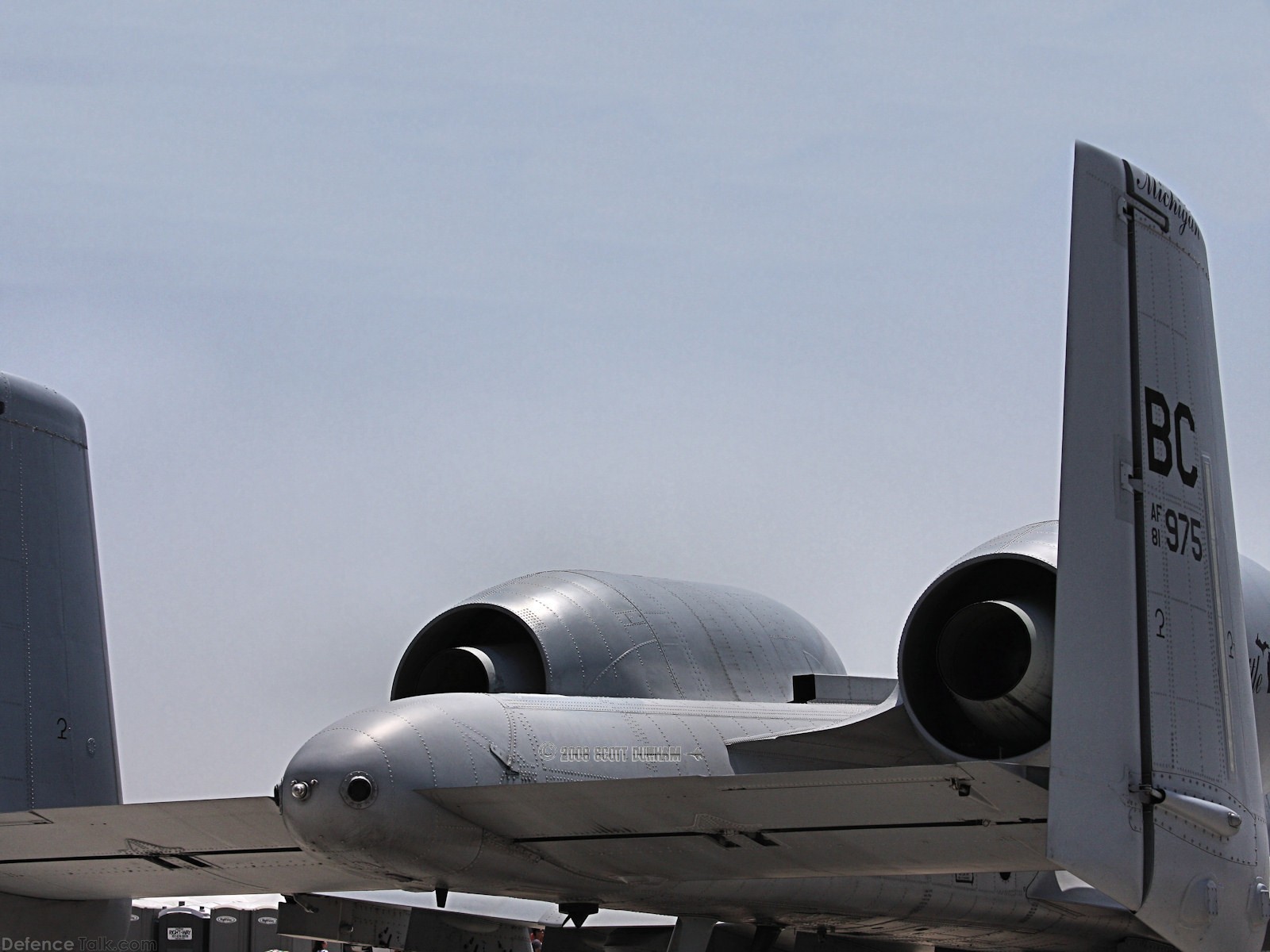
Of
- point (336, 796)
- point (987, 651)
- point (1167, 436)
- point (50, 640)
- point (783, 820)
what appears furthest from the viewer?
point (987, 651)

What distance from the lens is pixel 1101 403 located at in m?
7.50

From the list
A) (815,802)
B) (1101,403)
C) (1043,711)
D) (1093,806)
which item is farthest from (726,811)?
(1043,711)

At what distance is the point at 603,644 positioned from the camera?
11062 mm

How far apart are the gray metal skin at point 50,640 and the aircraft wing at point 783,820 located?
8.22ft

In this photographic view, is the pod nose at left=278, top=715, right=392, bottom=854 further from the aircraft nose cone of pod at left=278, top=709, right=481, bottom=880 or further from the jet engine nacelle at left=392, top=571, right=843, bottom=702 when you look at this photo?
the jet engine nacelle at left=392, top=571, right=843, bottom=702

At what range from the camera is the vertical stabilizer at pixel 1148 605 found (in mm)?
6977

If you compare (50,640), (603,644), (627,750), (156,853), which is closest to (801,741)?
(627,750)

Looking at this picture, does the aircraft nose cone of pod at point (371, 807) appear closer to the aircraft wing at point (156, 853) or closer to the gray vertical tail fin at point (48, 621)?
the aircraft wing at point (156, 853)

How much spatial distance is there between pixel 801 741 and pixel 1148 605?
3.33 m

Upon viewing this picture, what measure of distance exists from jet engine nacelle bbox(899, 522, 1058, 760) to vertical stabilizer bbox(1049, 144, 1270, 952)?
1695mm

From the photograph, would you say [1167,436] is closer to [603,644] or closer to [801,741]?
[801,741]

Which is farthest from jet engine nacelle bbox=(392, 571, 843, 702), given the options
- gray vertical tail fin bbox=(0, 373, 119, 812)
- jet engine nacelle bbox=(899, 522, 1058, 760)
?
gray vertical tail fin bbox=(0, 373, 119, 812)

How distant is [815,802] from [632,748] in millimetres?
3093

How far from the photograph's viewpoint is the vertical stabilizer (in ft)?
22.9
